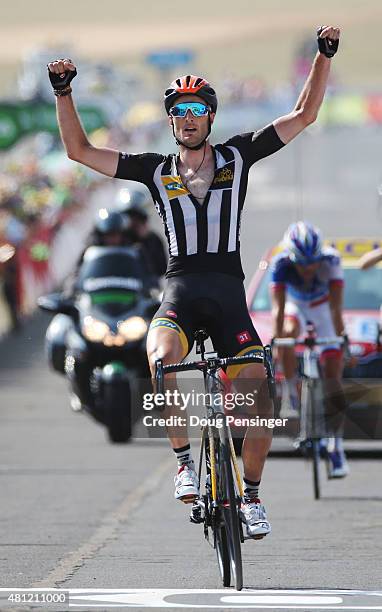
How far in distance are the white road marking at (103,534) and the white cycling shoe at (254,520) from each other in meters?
0.89

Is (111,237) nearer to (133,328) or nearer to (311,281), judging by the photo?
(133,328)

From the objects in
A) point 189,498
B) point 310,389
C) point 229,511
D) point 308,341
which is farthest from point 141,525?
point 229,511

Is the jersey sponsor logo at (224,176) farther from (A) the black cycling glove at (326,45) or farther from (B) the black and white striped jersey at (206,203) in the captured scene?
(A) the black cycling glove at (326,45)

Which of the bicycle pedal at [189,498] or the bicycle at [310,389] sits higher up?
the bicycle at [310,389]

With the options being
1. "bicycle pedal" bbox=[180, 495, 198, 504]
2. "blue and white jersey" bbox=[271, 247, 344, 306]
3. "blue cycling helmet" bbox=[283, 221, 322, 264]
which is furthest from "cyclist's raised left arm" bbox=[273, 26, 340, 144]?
"blue and white jersey" bbox=[271, 247, 344, 306]

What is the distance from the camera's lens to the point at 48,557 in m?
9.19

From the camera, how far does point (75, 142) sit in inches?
333

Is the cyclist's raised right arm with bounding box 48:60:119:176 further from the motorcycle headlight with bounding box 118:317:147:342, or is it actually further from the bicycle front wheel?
the motorcycle headlight with bounding box 118:317:147:342

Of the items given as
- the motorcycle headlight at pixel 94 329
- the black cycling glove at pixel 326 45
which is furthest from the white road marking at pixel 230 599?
the motorcycle headlight at pixel 94 329

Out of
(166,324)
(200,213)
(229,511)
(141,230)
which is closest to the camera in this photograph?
(229,511)

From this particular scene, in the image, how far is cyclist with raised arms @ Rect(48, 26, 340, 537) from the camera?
817 cm

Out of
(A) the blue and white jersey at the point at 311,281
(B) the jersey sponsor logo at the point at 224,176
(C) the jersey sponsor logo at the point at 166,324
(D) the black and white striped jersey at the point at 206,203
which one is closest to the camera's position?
(C) the jersey sponsor logo at the point at 166,324

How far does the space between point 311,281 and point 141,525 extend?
3395 millimetres

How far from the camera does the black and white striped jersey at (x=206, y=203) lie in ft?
27.1
